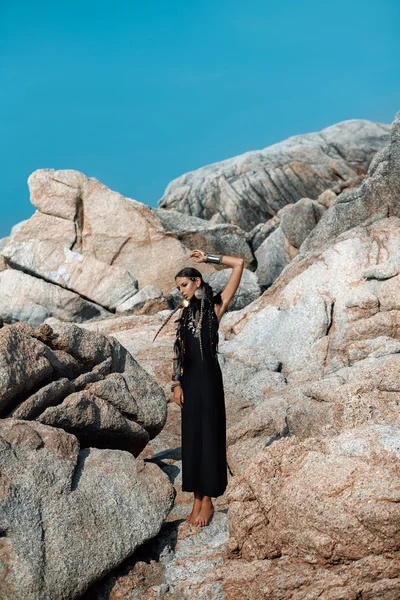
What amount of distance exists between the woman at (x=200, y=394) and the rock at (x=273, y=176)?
1385 inches

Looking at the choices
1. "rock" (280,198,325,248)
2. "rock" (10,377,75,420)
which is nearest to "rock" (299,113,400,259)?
"rock" (280,198,325,248)

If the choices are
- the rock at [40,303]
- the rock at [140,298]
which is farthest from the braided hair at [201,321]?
the rock at [40,303]

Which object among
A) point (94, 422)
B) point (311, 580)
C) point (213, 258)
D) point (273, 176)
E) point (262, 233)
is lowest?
point (311, 580)

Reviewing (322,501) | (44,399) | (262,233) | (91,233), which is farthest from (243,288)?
(322,501)

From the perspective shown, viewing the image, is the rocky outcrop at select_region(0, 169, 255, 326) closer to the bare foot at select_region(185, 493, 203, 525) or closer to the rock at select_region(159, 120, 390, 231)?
the rock at select_region(159, 120, 390, 231)

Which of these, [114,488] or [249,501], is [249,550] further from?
[114,488]

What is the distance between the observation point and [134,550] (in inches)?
253

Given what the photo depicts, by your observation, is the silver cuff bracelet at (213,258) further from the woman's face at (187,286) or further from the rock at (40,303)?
the rock at (40,303)

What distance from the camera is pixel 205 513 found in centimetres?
744

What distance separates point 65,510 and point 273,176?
3927 cm

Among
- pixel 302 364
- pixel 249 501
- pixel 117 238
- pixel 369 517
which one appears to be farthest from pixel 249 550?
pixel 117 238

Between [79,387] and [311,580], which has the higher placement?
[79,387]

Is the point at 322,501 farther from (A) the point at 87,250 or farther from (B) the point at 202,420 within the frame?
(A) the point at 87,250

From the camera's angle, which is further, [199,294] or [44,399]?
[199,294]
